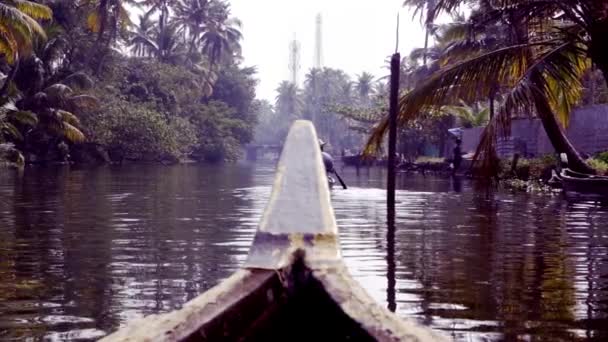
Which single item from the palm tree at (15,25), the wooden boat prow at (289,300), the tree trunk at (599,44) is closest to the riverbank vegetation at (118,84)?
the palm tree at (15,25)

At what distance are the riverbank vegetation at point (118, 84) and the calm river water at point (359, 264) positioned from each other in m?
13.4

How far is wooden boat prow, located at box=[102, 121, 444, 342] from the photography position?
2184 millimetres

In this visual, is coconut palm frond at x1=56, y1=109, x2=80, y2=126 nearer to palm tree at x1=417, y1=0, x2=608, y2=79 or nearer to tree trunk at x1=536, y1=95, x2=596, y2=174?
tree trunk at x1=536, y1=95, x2=596, y2=174

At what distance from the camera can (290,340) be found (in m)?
2.64

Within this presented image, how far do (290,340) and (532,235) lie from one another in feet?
24.7

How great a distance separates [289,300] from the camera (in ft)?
8.52

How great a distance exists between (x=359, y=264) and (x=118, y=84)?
40.6 m

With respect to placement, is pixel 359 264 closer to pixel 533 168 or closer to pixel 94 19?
pixel 533 168

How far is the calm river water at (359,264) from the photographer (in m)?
4.75

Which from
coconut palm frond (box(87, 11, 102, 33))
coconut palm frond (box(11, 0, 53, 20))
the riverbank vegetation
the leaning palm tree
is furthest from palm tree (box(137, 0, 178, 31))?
the leaning palm tree

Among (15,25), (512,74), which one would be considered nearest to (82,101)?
(15,25)

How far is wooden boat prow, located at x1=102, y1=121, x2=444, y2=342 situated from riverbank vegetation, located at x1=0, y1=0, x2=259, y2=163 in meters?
20.3

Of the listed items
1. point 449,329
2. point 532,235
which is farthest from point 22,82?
point 449,329

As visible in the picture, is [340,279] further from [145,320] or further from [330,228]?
[145,320]
